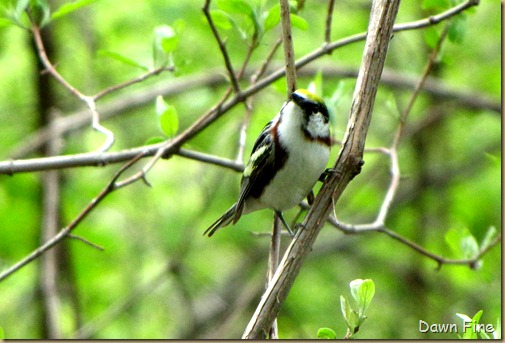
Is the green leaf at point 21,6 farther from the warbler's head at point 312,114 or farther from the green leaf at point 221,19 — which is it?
the warbler's head at point 312,114

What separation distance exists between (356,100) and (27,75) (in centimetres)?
607

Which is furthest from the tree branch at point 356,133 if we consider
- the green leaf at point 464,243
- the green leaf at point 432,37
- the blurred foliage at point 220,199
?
the blurred foliage at point 220,199

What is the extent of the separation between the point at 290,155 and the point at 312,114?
0.85 ft

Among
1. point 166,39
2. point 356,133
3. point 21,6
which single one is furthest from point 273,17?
point 21,6

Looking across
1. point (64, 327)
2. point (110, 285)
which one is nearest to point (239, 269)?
point (110, 285)

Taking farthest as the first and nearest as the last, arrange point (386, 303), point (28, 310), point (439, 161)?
point (439, 161) → point (386, 303) → point (28, 310)

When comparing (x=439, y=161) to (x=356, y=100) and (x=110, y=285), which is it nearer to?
(x=110, y=285)

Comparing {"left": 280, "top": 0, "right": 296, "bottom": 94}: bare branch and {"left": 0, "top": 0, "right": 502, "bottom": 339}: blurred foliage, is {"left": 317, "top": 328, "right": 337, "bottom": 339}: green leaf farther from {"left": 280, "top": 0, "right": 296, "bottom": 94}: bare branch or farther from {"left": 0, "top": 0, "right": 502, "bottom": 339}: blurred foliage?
{"left": 0, "top": 0, "right": 502, "bottom": 339}: blurred foliage

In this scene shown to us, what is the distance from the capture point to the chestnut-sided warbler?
3.61 m

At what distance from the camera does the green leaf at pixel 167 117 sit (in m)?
3.84

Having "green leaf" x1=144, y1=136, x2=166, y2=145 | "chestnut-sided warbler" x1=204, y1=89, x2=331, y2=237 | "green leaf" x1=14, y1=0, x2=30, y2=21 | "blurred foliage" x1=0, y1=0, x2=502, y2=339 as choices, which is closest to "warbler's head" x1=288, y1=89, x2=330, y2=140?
"chestnut-sided warbler" x1=204, y1=89, x2=331, y2=237

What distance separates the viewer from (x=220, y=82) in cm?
723

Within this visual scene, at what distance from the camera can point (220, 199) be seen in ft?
25.5

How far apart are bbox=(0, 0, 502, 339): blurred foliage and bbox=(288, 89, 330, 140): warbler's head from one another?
3.00 meters
